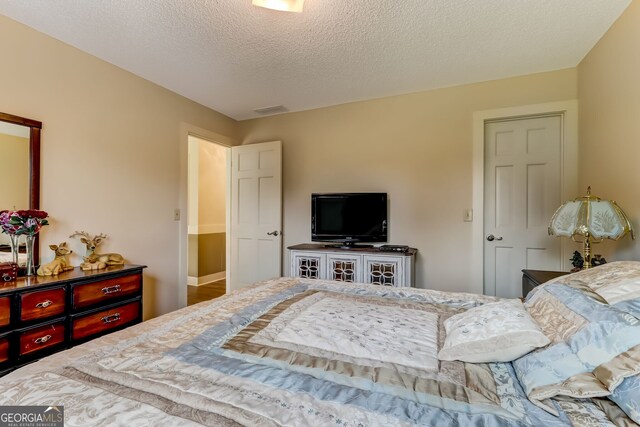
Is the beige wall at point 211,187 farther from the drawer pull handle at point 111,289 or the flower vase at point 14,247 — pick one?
the flower vase at point 14,247

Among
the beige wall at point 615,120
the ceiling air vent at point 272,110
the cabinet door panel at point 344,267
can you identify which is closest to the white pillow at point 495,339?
the beige wall at point 615,120

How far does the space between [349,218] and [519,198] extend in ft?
5.58

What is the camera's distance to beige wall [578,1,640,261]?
5.86 ft

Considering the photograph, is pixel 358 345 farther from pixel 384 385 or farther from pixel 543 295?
pixel 543 295

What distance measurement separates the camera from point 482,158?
115 inches

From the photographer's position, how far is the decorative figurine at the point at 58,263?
79.1 inches

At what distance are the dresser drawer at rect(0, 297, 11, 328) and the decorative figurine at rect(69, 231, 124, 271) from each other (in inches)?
21.2

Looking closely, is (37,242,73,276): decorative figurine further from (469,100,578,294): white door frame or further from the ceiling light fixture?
(469,100,578,294): white door frame

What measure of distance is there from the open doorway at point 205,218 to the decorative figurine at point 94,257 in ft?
7.83

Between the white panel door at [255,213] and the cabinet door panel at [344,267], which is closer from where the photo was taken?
the cabinet door panel at [344,267]

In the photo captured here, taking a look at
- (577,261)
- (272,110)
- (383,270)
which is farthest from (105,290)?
(577,261)

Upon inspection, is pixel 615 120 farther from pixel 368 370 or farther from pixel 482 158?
pixel 368 370

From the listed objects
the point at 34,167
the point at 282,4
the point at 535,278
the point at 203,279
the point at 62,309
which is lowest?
the point at 203,279

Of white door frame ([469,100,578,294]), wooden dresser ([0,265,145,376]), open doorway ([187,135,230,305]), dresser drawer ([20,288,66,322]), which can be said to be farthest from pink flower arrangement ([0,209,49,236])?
white door frame ([469,100,578,294])
